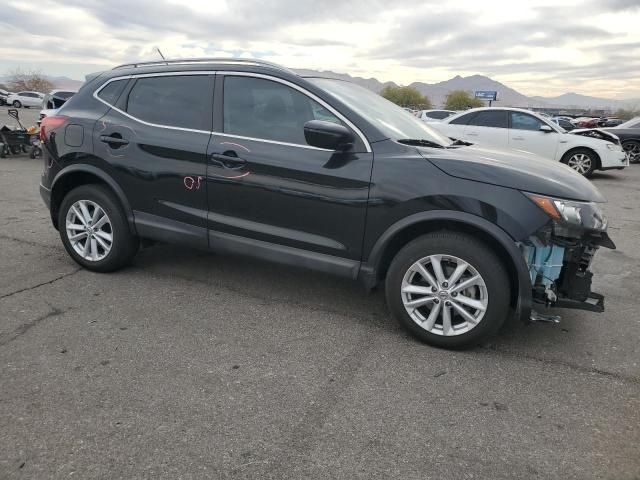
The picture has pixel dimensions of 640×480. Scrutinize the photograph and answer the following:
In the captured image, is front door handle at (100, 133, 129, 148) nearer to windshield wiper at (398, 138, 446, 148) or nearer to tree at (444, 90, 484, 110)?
windshield wiper at (398, 138, 446, 148)

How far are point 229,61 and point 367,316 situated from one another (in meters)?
2.23

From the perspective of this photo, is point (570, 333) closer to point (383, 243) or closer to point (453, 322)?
point (453, 322)

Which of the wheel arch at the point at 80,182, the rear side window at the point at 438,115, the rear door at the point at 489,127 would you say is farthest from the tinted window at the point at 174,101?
the rear side window at the point at 438,115

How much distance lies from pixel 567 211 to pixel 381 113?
5.08ft

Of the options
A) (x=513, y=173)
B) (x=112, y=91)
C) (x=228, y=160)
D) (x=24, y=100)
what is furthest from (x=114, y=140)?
(x=24, y=100)

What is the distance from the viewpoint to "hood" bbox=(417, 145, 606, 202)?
10.2 ft

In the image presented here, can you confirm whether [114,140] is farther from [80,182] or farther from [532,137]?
[532,137]

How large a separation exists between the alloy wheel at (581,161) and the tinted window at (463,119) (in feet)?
8.19

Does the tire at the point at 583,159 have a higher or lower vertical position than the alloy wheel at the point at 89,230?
higher

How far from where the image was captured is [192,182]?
3961 millimetres

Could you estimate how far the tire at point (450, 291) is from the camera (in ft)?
10.3

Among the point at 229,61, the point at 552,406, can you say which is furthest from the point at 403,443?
the point at 229,61

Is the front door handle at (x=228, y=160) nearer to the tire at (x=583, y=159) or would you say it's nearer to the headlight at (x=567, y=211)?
the headlight at (x=567, y=211)

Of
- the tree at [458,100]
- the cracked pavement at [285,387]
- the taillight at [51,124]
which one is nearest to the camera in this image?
the cracked pavement at [285,387]
